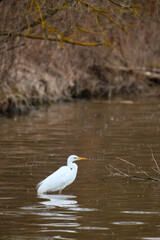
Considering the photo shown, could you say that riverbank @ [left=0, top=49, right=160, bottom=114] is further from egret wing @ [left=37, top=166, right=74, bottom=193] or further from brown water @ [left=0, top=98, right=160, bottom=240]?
egret wing @ [left=37, top=166, right=74, bottom=193]

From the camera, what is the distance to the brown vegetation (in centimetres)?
2116

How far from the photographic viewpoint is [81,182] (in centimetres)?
1109

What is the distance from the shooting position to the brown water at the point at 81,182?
7.89 meters

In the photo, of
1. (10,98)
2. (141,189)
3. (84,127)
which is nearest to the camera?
(141,189)

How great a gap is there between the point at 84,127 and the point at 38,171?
8.72 meters

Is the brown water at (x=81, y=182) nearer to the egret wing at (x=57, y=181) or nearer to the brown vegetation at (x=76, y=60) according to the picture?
the egret wing at (x=57, y=181)

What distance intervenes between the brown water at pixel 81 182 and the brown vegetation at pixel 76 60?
Result: 2567 millimetres

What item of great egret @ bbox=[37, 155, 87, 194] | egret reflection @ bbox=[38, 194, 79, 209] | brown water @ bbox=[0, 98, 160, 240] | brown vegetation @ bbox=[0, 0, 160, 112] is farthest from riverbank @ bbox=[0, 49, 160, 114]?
egret reflection @ bbox=[38, 194, 79, 209]

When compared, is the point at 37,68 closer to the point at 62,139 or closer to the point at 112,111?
the point at 112,111

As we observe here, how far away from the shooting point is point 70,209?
8.91 metres

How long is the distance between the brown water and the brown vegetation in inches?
101

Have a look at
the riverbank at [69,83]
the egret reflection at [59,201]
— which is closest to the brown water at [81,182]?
the egret reflection at [59,201]

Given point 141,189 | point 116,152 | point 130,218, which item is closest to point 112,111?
point 116,152

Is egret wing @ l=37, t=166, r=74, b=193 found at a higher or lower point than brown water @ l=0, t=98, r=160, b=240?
higher
